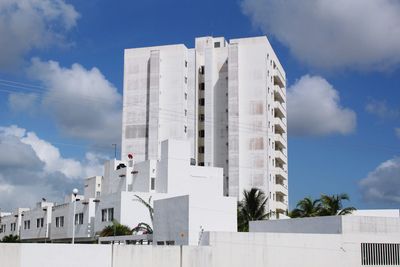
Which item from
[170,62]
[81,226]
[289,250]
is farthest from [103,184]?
[289,250]

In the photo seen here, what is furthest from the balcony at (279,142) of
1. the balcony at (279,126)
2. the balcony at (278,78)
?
the balcony at (278,78)

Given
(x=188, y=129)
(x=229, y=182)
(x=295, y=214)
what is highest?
(x=188, y=129)

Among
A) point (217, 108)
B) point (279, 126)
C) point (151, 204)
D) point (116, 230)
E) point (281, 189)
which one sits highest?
point (217, 108)

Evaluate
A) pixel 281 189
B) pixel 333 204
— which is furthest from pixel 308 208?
pixel 281 189

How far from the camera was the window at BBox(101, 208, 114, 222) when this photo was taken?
63906mm

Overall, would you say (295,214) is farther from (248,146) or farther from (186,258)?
(186,258)

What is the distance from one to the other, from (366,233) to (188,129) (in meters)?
52.9

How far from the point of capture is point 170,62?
96.7m

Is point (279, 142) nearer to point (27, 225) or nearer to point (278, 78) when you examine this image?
point (278, 78)

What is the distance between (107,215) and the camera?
6475cm

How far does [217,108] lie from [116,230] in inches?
1599

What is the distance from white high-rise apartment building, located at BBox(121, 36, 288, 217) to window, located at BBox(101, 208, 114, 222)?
2764cm

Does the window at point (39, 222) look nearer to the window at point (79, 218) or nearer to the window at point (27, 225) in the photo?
the window at point (27, 225)

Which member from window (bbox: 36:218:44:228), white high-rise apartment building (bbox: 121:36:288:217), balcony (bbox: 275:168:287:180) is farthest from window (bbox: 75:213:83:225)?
balcony (bbox: 275:168:287:180)
